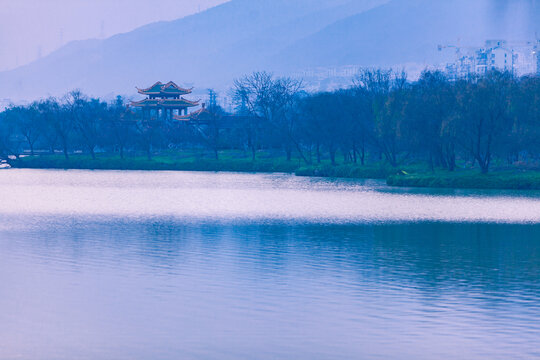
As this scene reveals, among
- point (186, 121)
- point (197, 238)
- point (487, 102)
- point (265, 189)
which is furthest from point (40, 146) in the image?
point (197, 238)

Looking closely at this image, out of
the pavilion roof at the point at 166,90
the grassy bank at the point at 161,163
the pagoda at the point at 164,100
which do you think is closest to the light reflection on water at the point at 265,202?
the grassy bank at the point at 161,163

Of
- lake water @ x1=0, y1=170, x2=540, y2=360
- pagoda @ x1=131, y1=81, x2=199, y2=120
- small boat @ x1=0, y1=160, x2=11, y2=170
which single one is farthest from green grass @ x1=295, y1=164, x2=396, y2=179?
pagoda @ x1=131, y1=81, x2=199, y2=120

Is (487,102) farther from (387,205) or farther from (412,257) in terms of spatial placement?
(412,257)

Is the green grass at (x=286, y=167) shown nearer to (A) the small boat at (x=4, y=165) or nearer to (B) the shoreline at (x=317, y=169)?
(B) the shoreline at (x=317, y=169)

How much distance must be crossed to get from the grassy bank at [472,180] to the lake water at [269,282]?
12.7 meters

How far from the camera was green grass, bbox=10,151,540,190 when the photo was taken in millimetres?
50750

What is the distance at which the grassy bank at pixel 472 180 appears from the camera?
162 feet

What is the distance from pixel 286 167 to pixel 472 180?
86.2ft

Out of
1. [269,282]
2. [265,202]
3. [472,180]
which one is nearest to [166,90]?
[472,180]

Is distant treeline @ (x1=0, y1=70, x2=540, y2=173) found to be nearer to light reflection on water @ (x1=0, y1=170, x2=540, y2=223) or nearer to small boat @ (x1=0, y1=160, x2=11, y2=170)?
small boat @ (x1=0, y1=160, x2=11, y2=170)

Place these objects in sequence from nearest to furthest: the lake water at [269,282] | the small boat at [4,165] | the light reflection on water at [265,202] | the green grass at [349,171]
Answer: the lake water at [269,282] → the light reflection on water at [265,202] → the green grass at [349,171] → the small boat at [4,165]

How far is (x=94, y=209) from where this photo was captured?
36.4 metres

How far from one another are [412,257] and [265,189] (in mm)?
28869

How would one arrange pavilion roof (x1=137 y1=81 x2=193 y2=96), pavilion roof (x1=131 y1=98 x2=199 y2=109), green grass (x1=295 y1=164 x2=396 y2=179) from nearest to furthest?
green grass (x1=295 y1=164 x2=396 y2=179)
pavilion roof (x1=131 y1=98 x2=199 y2=109)
pavilion roof (x1=137 y1=81 x2=193 y2=96)
